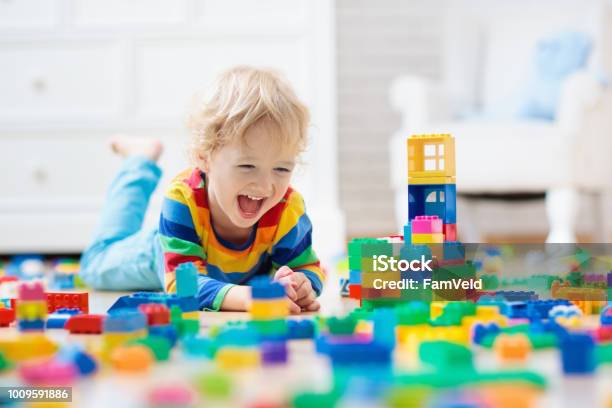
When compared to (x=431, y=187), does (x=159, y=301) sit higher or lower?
lower

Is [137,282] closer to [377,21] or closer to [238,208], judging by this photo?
[238,208]

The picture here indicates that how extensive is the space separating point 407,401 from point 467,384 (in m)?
0.09

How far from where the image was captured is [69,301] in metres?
1.10

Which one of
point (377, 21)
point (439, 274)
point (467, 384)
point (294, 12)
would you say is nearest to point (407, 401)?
point (467, 384)

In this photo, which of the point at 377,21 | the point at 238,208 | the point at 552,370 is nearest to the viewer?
the point at 552,370

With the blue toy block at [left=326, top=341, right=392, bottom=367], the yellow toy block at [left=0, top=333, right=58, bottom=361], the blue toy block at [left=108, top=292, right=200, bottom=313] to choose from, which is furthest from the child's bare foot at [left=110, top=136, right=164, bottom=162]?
the blue toy block at [left=326, top=341, right=392, bottom=367]

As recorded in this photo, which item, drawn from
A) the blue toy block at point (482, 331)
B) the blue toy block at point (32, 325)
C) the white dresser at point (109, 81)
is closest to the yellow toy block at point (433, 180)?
the blue toy block at point (482, 331)

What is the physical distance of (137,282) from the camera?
1.52 m

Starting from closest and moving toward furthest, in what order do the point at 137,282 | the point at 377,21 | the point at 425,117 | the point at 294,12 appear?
the point at 137,282 → the point at 294,12 → the point at 425,117 → the point at 377,21

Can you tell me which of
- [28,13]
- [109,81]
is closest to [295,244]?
[109,81]

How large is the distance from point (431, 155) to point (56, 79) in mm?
1663

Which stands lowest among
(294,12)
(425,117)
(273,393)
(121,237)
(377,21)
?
(273,393)

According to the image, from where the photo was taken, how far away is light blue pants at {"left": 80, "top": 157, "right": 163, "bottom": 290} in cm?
148

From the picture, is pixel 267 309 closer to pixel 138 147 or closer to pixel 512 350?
pixel 512 350
